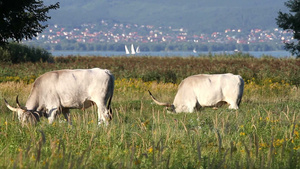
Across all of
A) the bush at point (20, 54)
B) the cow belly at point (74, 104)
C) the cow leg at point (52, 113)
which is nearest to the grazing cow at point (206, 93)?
the cow belly at point (74, 104)

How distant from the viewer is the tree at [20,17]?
23266mm

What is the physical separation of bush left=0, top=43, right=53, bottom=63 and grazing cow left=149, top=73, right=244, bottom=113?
21.8m

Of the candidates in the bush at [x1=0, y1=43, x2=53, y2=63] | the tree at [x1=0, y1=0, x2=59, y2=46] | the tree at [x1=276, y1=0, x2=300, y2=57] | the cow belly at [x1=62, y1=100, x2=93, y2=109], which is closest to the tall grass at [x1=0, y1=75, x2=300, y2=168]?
the cow belly at [x1=62, y1=100, x2=93, y2=109]

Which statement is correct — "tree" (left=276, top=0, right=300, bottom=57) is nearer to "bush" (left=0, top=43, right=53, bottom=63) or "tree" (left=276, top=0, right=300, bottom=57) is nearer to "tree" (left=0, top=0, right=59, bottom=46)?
"bush" (left=0, top=43, right=53, bottom=63)

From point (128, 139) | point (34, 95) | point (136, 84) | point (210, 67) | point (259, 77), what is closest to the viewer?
point (128, 139)

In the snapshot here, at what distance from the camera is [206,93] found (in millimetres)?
15953

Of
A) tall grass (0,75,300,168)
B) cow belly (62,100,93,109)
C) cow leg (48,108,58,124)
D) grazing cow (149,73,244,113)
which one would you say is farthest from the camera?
grazing cow (149,73,244,113)

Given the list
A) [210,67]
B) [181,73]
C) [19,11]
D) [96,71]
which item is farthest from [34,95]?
[210,67]

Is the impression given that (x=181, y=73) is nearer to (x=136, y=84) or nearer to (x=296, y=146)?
(x=136, y=84)

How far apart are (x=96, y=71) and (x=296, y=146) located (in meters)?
6.46

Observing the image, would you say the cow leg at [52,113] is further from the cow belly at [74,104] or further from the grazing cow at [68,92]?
the cow belly at [74,104]

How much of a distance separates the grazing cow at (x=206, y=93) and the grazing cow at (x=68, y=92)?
2555mm

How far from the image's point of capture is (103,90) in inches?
551

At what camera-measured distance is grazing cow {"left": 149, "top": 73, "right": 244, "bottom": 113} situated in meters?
15.9
